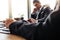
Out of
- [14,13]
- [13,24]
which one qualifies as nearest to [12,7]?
[14,13]

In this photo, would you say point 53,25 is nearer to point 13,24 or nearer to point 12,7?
point 13,24

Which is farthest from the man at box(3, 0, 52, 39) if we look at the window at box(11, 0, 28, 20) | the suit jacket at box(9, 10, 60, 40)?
the window at box(11, 0, 28, 20)

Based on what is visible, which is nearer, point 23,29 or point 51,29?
point 51,29

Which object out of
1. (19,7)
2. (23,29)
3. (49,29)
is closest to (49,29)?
(49,29)

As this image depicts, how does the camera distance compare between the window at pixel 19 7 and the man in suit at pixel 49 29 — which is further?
the window at pixel 19 7

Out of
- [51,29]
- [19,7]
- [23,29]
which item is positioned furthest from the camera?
[19,7]

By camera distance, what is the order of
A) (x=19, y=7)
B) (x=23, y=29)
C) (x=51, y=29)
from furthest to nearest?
(x=19, y=7)
(x=23, y=29)
(x=51, y=29)

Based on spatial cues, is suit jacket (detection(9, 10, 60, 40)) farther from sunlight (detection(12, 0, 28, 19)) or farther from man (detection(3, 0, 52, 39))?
sunlight (detection(12, 0, 28, 19))

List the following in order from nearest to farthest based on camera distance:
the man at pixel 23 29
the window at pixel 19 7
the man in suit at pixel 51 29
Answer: the man in suit at pixel 51 29
the man at pixel 23 29
the window at pixel 19 7

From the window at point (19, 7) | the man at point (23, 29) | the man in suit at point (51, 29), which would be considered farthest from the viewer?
the window at point (19, 7)

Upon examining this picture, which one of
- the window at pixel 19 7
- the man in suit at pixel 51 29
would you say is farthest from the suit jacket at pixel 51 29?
the window at pixel 19 7

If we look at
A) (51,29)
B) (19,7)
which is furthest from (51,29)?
(19,7)

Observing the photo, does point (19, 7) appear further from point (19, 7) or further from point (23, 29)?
point (23, 29)

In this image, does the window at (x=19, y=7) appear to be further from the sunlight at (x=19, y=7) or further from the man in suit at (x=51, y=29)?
the man in suit at (x=51, y=29)
